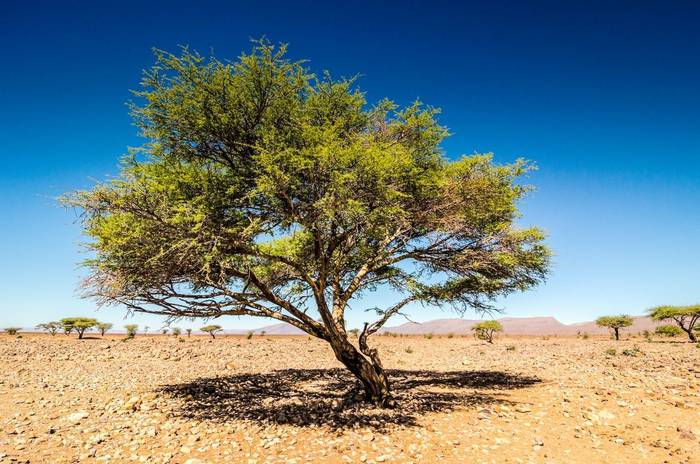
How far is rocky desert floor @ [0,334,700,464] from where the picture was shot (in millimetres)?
8055

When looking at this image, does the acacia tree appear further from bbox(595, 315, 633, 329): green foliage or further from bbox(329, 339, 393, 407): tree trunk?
bbox(595, 315, 633, 329): green foliage

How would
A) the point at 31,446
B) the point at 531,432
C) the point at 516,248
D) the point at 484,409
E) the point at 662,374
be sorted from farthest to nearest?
the point at 662,374 → the point at 516,248 → the point at 484,409 → the point at 531,432 → the point at 31,446

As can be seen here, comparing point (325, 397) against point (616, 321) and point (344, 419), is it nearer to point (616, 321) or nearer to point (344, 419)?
point (344, 419)

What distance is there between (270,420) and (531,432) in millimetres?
6498

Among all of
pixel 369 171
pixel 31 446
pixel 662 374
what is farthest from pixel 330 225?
pixel 662 374

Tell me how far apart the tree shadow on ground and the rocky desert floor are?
0.14 feet

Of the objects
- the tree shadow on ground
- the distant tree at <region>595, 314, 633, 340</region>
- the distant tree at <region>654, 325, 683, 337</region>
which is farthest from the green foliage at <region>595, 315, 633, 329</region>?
the tree shadow on ground

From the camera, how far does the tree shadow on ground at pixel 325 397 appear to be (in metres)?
10.7

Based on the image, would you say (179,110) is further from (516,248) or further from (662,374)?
(662,374)

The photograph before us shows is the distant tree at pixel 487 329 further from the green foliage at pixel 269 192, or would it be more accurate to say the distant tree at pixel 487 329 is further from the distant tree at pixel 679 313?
the green foliage at pixel 269 192

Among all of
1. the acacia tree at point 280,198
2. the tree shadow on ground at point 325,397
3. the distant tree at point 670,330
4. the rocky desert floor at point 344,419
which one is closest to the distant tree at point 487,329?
the distant tree at point 670,330

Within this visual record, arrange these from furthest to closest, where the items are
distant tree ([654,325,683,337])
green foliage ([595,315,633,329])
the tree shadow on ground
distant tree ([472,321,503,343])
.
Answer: green foliage ([595,315,633,329]), distant tree ([654,325,683,337]), distant tree ([472,321,503,343]), the tree shadow on ground

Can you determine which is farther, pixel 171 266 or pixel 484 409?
pixel 484 409

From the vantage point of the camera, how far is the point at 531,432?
9273mm
